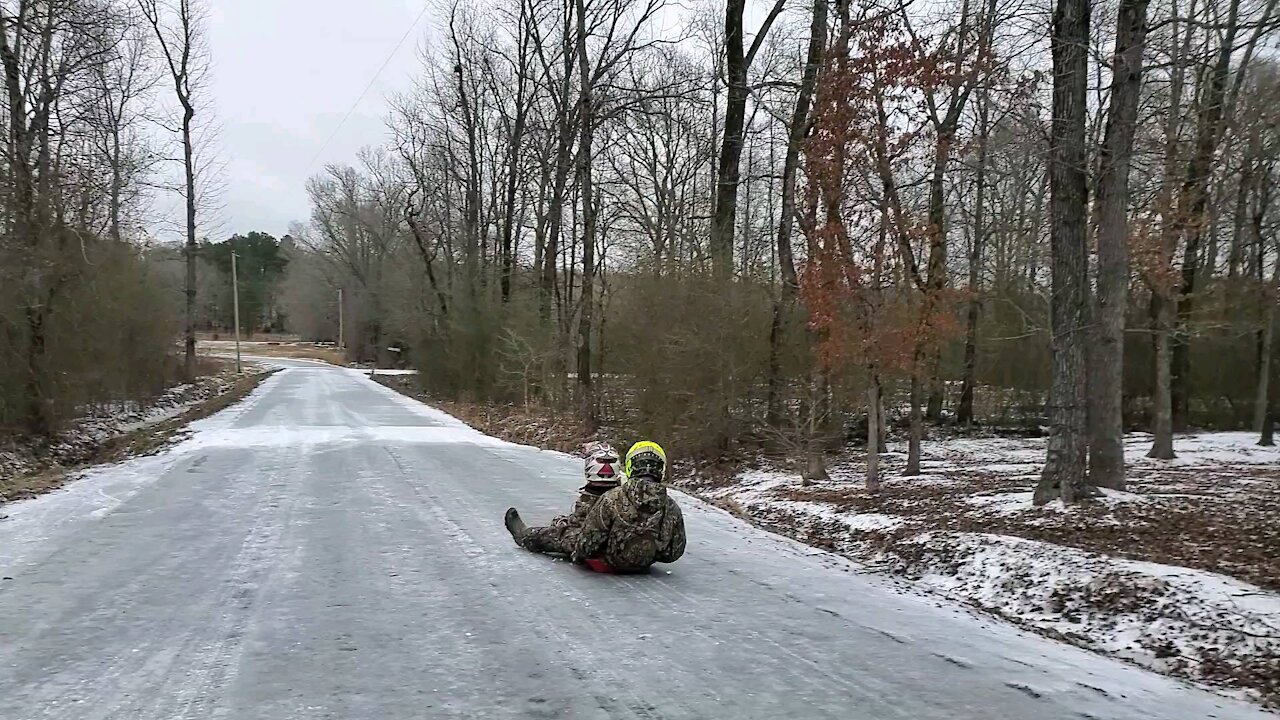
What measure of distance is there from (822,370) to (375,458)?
772 centimetres

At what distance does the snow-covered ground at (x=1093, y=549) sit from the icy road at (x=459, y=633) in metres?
0.51

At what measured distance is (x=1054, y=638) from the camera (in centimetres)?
625

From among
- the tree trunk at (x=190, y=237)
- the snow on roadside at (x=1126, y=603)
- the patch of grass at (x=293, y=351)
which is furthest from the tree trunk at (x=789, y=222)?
the patch of grass at (x=293, y=351)

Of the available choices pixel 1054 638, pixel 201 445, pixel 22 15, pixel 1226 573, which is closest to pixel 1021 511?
pixel 1226 573

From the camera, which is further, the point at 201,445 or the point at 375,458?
the point at 201,445

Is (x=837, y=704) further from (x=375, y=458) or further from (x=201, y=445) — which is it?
(x=201, y=445)

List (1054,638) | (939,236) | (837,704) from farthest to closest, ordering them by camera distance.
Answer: (939,236) → (1054,638) → (837,704)

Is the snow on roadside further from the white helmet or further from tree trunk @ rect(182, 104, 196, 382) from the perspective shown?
tree trunk @ rect(182, 104, 196, 382)

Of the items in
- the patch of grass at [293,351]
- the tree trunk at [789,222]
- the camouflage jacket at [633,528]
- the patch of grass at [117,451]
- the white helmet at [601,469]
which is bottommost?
the patch of grass at [117,451]

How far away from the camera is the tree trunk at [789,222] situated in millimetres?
14406

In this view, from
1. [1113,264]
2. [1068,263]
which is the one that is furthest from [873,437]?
[1113,264]

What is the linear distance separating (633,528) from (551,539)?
3.41ft

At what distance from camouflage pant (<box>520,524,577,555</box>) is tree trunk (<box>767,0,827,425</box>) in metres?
7.53

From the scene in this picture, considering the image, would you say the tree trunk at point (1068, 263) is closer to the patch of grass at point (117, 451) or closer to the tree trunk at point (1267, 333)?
the patch of grass at point (117, 451)
